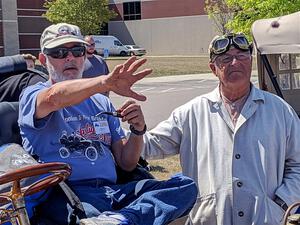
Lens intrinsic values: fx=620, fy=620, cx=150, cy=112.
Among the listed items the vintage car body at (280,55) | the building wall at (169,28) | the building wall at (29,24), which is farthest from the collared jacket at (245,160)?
the building wall at (29,24)

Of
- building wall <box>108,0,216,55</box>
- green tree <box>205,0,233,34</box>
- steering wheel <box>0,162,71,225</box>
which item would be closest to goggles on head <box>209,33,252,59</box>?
steering wheel <box>0,162,71,225</box>

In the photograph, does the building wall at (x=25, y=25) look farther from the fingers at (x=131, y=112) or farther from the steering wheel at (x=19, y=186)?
the steering wheel at (x=19, y=186)

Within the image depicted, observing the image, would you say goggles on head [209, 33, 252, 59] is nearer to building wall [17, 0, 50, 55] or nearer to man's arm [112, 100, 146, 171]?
man's arm [112, 100, 146, 171]

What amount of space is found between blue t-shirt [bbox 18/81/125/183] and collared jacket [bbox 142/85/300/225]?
63 centimetres

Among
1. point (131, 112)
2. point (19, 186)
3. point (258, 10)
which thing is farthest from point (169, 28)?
point (19, 186)

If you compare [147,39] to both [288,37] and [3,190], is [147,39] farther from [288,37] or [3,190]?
[3,190]

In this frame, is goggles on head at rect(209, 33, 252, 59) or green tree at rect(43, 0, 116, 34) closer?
goggles on head at rect(209, 33, 252, 59)

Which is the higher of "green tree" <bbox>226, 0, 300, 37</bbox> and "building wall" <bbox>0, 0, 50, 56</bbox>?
"green tree" <bbox>226, 0, 300, 37</bbox>

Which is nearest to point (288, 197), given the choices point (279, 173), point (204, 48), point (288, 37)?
point (279, 173)

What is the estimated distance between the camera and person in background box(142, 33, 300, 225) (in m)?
3.44

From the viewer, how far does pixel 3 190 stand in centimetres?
243

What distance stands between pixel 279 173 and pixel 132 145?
0.84 metres

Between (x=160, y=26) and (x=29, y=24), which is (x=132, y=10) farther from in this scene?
(x=29, y=24)

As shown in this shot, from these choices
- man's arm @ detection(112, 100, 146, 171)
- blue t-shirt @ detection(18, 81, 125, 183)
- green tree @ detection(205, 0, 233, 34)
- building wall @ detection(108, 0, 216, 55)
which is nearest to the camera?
blue t-shirt @ detection(18, 81, 125, 183)
